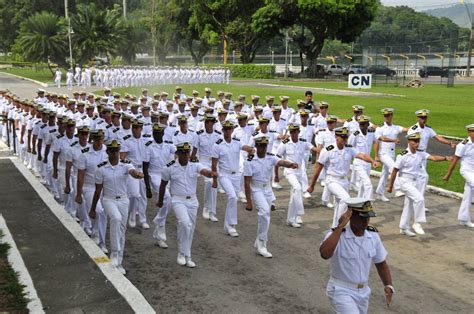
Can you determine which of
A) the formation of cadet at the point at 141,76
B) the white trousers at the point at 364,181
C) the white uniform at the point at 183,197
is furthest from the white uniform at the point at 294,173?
the formation of cadet at the point at 141,76

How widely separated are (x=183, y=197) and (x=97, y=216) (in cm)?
160

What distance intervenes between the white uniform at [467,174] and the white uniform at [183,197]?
5706 mm

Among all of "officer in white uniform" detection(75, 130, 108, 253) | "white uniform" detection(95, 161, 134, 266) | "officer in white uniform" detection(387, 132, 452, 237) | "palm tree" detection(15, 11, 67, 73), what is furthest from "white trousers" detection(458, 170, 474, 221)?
"palm tree" detection(15, 11, 67, 73)

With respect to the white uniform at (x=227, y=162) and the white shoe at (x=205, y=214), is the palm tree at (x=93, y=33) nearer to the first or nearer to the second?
the white shoe at (x=205, y=214)

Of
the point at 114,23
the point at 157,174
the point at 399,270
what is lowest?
the point at 399,270

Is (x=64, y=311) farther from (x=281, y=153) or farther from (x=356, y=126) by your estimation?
(x=356, y=126)

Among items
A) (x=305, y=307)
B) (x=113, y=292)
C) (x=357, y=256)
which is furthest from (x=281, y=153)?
(x=357, y=256)

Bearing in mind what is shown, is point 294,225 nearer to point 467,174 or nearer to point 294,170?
point 294,170

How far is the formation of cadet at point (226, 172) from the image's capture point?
5418mm

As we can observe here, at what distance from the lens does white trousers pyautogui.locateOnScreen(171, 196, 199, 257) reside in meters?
8.39

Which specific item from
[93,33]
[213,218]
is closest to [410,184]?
[213,218]

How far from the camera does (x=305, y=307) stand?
7059 millimetres

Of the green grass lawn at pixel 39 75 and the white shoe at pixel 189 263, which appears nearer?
the white shoe at pixel 189 263

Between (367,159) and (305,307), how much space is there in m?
4.05
